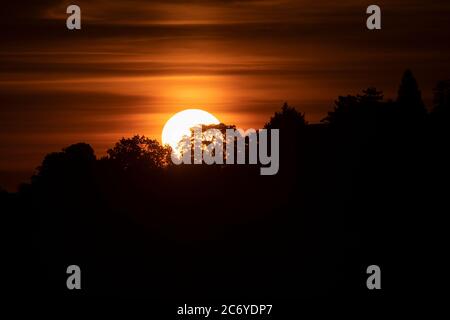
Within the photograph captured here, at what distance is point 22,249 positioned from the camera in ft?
357

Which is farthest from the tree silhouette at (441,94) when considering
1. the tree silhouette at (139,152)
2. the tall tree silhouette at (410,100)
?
the tree silhouette at (139,152)

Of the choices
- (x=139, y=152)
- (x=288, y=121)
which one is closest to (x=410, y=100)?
(x=288, y=121)

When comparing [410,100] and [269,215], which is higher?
[410,100]

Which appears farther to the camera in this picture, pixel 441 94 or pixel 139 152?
pixel 139 152

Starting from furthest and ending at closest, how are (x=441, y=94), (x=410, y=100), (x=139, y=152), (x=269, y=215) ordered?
(x=139, y=152), (x=441, y=94), (x=410, y=100), (x=269, y=215)

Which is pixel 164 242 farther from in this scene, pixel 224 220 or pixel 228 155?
pixel 228 155

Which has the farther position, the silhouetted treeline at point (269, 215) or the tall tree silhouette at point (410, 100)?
the tall tree silhouette at point (410, 100)

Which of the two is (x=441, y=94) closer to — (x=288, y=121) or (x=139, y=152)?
(x=288, y=121)

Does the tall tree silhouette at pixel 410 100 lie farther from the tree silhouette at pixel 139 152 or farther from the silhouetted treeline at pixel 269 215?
the tree silhouette at pixel 139 152

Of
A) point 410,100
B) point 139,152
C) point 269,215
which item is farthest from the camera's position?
point 139,152

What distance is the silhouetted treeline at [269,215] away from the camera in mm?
98688

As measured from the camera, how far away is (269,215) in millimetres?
108625
